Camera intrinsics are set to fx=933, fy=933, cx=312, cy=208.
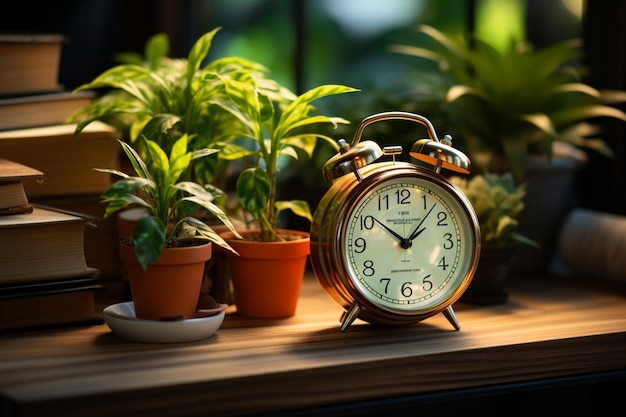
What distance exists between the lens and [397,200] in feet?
4.14

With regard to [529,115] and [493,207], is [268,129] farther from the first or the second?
[529,115]

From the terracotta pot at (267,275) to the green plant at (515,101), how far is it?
0.48m

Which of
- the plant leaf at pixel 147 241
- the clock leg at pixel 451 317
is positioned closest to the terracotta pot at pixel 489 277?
the clock leg at pixel 451 317

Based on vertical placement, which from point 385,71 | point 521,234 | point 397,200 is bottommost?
point 521,234

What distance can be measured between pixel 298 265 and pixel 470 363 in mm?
296

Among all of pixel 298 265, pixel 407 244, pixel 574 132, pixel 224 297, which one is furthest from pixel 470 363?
pixel 574 132

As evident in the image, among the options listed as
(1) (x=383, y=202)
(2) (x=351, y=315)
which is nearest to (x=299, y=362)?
(2) (x=351, y=315)

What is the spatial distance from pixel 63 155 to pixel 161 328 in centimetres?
39

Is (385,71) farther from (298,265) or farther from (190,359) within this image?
(190,359)

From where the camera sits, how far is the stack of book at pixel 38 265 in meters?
1.25

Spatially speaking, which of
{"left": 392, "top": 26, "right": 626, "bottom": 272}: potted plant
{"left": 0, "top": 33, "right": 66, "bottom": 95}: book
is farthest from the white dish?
{"left": 392, "top": 26, "right": 626, "bottom": 272}: potted plant

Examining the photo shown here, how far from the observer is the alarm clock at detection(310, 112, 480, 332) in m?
1.23

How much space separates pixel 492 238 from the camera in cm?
147

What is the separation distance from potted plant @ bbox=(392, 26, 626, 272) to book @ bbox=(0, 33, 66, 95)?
2.18ft
